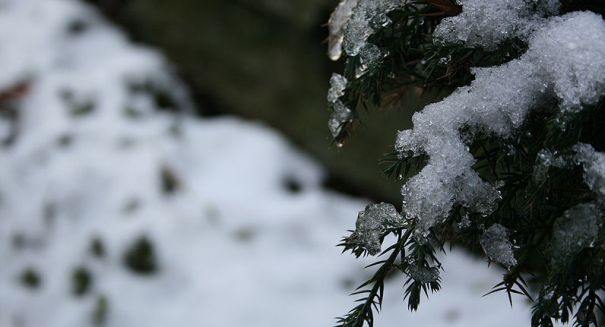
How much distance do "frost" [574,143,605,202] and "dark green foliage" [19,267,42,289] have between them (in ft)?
7.99

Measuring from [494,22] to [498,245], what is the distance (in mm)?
306

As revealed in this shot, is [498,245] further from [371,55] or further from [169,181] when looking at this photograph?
[169,181]

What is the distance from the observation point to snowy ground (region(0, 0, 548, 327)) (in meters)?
2.38

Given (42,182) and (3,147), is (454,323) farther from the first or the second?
(3,147)

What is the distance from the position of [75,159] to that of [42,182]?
0.62 feet

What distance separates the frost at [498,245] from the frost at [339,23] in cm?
44

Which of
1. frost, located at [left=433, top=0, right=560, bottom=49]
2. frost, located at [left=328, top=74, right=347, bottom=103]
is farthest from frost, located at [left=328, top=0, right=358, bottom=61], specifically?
frost, located at [left=433, top=0, right=560, bottom=49]

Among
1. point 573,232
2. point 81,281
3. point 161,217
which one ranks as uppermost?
point 161,217

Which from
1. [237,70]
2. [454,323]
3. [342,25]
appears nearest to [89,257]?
[237,70]

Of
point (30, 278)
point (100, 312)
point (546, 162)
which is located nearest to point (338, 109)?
point (546, 162)

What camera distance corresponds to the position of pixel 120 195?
2791 millimetres

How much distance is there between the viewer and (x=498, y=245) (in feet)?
2.66

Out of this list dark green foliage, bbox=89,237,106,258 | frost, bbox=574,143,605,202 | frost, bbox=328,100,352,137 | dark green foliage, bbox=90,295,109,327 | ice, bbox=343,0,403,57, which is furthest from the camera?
dark green foliage, bbox=89,237,106,258

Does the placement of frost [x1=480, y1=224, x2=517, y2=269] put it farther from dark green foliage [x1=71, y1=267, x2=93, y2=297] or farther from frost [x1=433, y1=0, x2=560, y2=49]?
dark green foliage [x1=71, y1=267, x2=93, y2=297]
